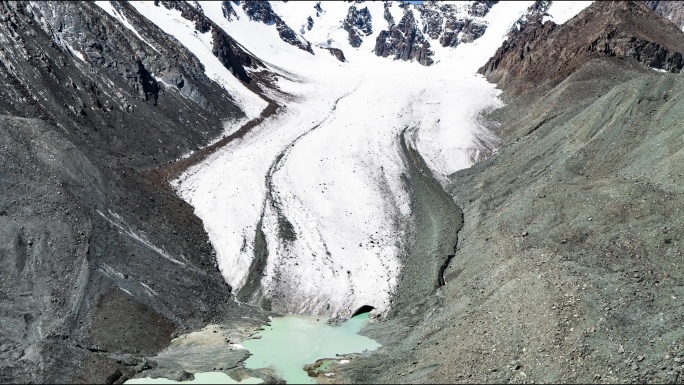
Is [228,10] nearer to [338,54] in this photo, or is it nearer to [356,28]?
[338,54]

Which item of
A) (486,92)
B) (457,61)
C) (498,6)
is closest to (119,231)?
(486,92)

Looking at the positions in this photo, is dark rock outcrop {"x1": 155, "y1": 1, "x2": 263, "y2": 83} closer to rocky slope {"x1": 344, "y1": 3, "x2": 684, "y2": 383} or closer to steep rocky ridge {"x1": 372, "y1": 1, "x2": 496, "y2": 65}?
rocky slope {"x1": 344, "y1": 3, "x2": 684, "y2": 383}

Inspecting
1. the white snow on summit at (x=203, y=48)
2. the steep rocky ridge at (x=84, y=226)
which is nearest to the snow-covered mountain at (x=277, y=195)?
the steep rocky ridge at (x=84, y=226)

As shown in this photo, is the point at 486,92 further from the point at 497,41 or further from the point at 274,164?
the point at 497,41

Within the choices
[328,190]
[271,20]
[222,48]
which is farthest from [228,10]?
[328,190]

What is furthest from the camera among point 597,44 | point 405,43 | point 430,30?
point 430,30

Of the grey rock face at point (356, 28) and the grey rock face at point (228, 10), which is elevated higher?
the grey rock face at point (356, 28)

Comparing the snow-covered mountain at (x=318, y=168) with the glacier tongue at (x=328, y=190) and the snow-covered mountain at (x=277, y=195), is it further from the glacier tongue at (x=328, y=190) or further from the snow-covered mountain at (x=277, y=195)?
the snow-covered mountain at (x=277, y=195)
